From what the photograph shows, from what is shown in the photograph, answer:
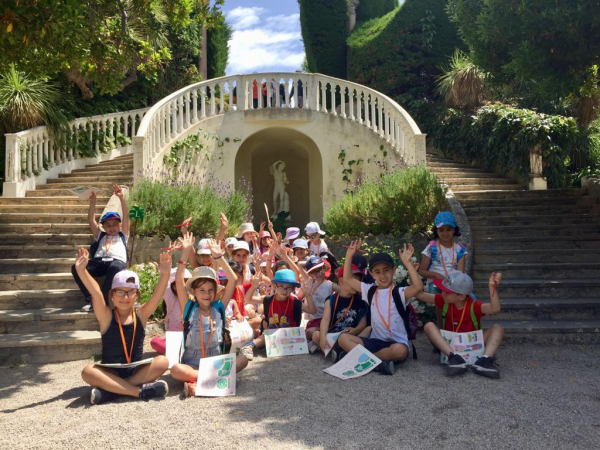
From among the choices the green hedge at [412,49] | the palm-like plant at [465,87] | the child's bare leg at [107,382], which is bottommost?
the child's bare leg at [107,382]

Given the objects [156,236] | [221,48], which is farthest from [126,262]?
[221,48]

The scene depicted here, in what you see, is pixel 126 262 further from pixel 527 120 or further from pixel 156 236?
pixel 527 120

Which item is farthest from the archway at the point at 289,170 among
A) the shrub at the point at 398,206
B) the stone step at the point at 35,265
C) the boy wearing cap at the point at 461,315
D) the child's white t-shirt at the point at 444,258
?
the boy wearing cap at the point at 461,315

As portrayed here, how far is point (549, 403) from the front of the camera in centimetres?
353

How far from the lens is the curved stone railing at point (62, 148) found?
9.11 metres

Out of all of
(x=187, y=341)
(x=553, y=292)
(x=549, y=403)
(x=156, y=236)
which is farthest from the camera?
(x=156, y=236)

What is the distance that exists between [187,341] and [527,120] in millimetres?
9343

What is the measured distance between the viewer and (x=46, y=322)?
17.7 feet

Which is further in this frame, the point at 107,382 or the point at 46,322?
the point at 46,322

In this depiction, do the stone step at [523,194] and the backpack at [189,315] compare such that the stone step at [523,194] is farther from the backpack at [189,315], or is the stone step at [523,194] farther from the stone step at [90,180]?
the stone step at [90,180]

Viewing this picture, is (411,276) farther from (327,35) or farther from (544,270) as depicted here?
(327,35)

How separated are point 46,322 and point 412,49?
1504 cm

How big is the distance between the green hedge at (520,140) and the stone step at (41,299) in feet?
29.3

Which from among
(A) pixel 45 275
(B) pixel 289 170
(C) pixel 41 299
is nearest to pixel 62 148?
(A) pixel 45 275
